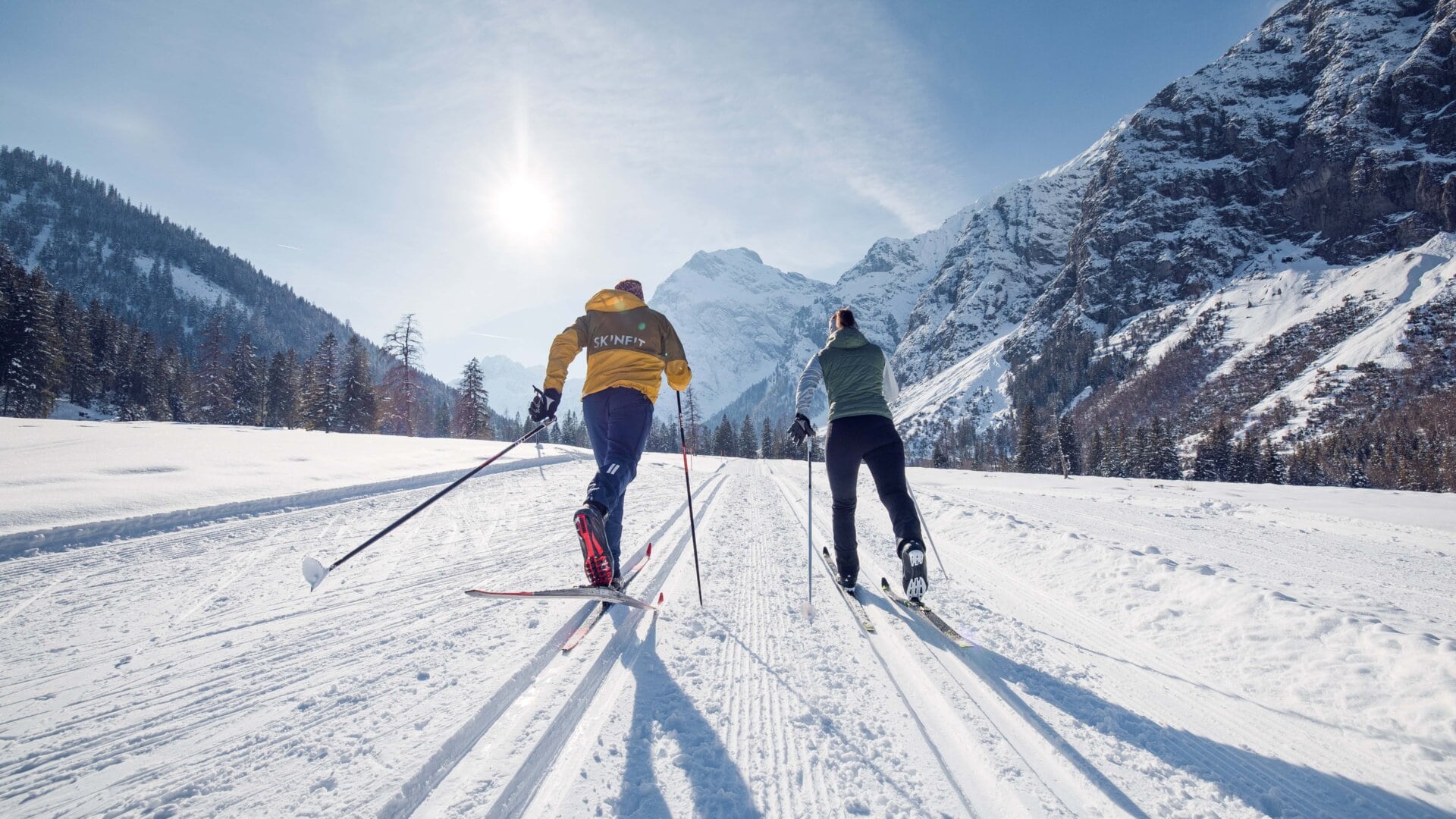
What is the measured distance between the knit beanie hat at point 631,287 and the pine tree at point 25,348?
46229mm

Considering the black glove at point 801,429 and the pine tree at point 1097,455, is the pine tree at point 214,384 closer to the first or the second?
the black glove at point 801,429

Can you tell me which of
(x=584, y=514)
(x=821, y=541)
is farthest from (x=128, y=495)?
(x=821, y=541)

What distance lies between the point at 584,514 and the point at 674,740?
150cm

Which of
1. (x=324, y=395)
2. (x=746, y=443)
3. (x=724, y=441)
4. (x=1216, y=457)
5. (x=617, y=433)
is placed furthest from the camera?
(x=746, y=443)

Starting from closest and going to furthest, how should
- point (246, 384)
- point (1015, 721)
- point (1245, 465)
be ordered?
point (1015, 721)
point (246, 384)
point (1245, 465)

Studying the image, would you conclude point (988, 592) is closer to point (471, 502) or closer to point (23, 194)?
point (471, 502)

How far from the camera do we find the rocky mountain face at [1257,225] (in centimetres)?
11750

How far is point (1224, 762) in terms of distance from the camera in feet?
6.89

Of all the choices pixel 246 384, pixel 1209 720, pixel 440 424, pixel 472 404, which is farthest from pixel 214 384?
pixel 1209 720

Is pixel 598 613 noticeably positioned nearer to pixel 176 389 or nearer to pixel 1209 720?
pixel 1209 720

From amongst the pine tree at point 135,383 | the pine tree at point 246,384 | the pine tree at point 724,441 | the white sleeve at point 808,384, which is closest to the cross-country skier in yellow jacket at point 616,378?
the white sleeve at point 808,384

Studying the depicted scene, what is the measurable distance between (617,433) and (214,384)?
194 ft

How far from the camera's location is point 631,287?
4.52m

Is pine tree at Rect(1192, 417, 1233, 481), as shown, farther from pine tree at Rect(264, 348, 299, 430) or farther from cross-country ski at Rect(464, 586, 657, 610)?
pine tree at Rect(264, 348, 299, 430)
